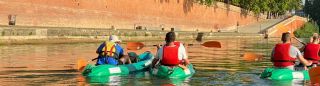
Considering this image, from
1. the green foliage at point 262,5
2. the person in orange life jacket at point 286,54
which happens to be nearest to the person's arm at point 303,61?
the person in orange life jacket at point 286,54

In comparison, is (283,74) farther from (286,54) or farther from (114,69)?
(114,69)

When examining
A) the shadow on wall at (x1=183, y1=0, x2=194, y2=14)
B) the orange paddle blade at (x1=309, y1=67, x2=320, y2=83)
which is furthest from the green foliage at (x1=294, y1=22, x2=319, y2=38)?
the orange paddle blade at (x1=309, y1=67, x2=320, y2=83)

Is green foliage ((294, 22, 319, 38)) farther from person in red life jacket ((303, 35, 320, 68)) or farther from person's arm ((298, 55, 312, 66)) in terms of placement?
person's arm ((298, 55, 312, 66))

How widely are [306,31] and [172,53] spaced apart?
7297 centimetres

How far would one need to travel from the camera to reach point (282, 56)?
47.7 feet

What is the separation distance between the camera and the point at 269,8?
A: 273 ft

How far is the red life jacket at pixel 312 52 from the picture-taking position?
15719mm

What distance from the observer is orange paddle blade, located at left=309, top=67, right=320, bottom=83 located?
46.3 feet

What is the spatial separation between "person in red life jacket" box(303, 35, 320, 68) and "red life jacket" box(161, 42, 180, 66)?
3.37m

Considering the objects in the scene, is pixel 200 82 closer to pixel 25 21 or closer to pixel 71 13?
pixel 25 21

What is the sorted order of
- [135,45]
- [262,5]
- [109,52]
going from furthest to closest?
[262,5]
[135,45]
[109,52]

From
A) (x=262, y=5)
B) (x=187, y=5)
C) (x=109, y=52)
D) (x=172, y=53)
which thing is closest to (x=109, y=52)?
(x=109, y=52)

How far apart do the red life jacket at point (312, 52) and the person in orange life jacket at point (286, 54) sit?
99 centimetres

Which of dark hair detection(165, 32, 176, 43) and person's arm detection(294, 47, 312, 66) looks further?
person's arm detection(294, 47, 312, 66)
